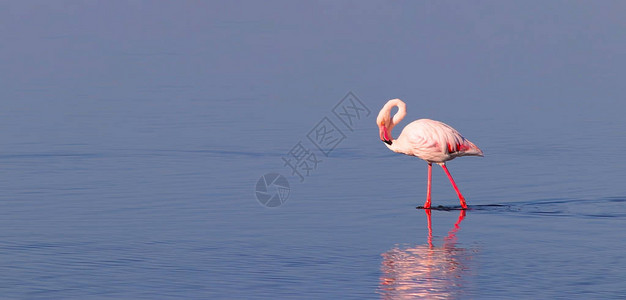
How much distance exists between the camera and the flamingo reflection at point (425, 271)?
978cm

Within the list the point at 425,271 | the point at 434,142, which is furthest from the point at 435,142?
the point at 425,271

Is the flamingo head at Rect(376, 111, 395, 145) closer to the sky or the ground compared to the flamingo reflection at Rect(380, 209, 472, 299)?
closer to the sky

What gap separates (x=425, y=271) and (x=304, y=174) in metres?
6.18

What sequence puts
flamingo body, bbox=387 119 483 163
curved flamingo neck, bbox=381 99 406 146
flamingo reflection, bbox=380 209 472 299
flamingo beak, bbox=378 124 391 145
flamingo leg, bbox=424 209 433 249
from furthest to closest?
flamingo beak, bbox=378 124 391 145
curved flamingo neck, bbox=381 99 406 146
flamingo body, bbox=387 119 483 163
flamingo leg, bbox=424 209 433 249
flamingo reflection, bbox=380 209 472 299

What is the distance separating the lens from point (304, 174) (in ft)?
54.5

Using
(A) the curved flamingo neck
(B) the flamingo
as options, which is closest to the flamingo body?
(B) the flamingo

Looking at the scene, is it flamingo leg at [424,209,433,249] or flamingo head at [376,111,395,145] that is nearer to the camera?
flamingo leg at [424,209,433,249]

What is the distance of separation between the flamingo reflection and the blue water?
0.04 m

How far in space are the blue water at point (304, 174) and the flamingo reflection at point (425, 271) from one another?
0.12 feet

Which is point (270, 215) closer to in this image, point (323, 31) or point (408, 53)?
point (408, 53)

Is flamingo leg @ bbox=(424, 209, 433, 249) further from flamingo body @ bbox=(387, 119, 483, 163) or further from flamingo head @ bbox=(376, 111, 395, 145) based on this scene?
flamingo head @ bbox=(376, 111, 395, 145)

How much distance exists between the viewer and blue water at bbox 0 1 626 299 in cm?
1052

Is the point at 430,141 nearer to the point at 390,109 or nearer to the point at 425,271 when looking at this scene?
the point at 390,109

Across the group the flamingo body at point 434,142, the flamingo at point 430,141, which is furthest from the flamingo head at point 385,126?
the flamingo body at point 434,142
